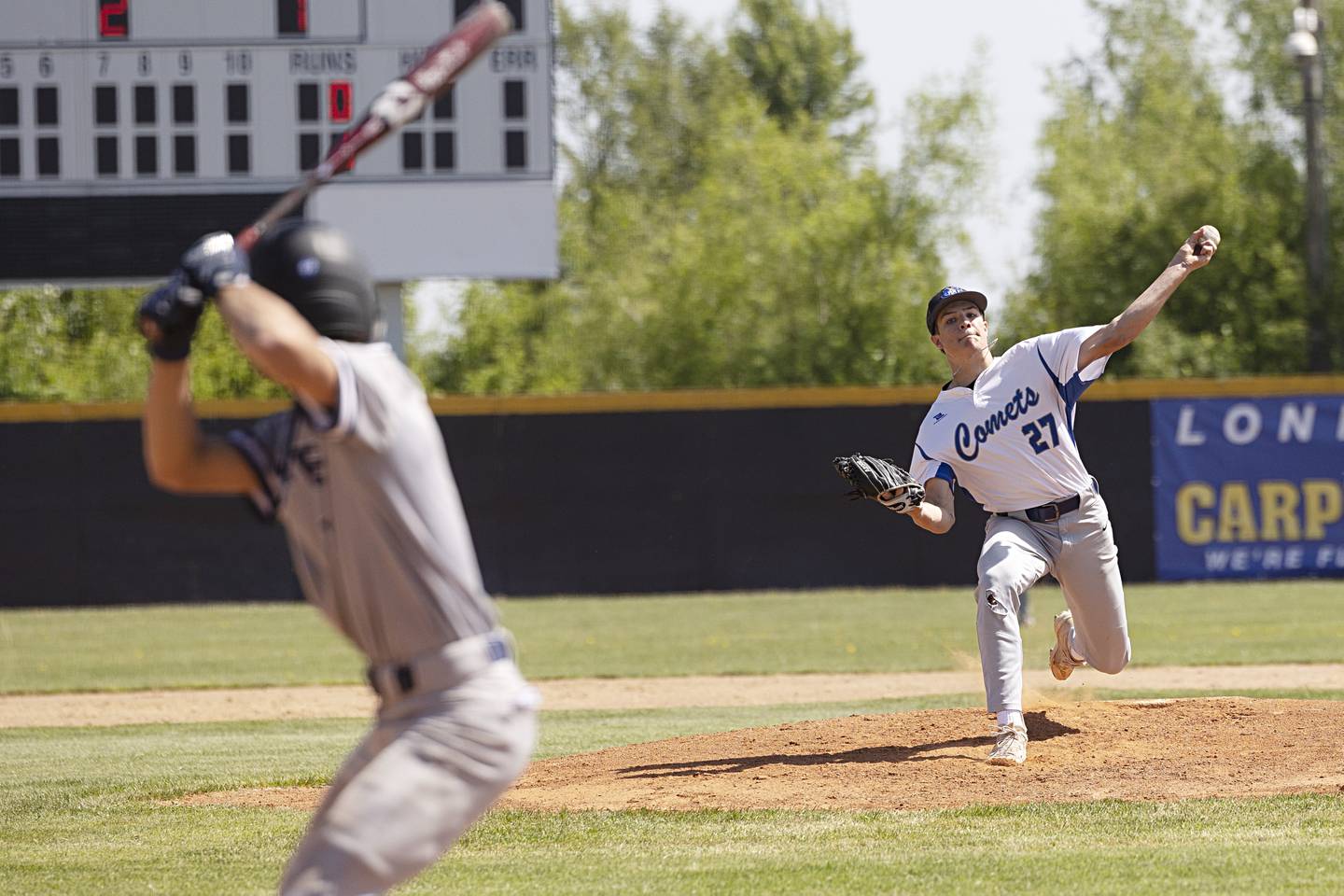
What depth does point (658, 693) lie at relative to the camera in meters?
11.7

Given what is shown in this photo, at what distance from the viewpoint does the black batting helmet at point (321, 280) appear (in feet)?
11.4

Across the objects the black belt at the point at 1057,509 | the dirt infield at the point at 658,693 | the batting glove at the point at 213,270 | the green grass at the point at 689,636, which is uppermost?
the batting glove at the point at 213,270

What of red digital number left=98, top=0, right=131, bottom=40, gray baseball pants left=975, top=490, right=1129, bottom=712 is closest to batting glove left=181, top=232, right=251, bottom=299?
gray baseball pants left=975, top=490, right=1129, bottom=712

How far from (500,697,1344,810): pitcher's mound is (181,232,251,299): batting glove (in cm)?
362

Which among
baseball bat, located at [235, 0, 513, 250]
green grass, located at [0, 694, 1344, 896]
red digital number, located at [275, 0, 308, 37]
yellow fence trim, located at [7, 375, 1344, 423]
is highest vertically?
red digital number, located at [275, 0, 308, 37]

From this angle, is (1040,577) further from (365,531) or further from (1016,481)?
(365,531)

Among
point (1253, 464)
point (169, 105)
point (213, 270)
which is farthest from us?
point (1253, 464)

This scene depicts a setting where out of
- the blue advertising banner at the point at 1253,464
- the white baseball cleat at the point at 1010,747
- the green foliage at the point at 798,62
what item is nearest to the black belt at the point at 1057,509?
the white baseball cleat at the point at 1010,747

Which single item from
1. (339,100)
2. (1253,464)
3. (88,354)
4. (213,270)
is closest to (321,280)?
(213,270)

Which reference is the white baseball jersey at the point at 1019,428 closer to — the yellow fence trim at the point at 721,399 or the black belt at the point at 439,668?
the black belt at the point at 439,668

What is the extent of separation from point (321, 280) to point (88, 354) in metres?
36.2

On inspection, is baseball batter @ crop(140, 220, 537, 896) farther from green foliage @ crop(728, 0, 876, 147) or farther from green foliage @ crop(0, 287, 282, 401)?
green foliage @ crop(728, 0, 876, 147)

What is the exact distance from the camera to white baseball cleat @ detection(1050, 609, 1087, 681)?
7449 mm

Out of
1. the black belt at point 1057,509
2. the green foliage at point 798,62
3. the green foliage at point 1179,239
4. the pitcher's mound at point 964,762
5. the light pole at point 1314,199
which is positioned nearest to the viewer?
the pitcher's mound at point 964,762
